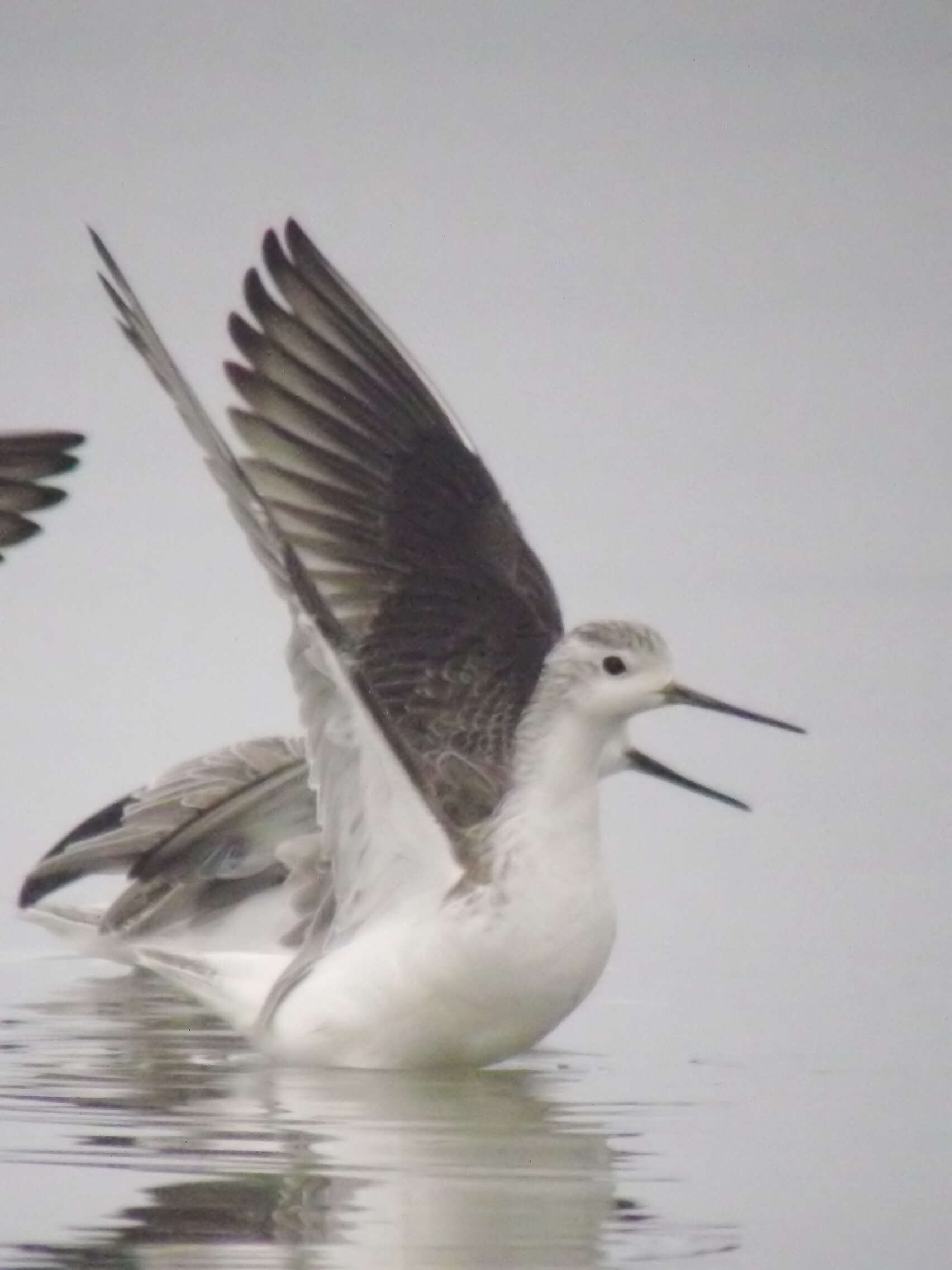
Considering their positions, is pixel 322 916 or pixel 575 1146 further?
pixel 322 916

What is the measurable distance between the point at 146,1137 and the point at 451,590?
3.05 metres

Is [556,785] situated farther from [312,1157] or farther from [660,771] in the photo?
[312,1157]

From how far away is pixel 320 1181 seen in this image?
7578 millimetres

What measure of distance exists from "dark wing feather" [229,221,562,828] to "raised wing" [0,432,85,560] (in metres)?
1.67

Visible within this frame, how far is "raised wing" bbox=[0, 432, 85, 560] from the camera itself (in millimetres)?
8953

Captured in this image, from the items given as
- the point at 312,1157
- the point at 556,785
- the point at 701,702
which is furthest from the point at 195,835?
the point at 312,1157

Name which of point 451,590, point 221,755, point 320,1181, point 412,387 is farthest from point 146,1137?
point 412,387

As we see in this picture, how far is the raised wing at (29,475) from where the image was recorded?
8.95 metres

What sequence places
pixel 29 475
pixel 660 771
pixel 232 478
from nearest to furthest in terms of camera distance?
1. pixel 232 478
2. pixel 29 475
3. pixel 660 771

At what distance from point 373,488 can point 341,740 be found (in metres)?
2.58

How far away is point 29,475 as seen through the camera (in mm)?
9039

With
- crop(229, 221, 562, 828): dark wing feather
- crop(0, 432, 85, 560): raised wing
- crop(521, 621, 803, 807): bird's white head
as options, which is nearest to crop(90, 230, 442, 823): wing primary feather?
crop(0, 432, 85, 560): raised wing

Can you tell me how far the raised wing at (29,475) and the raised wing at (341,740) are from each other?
43 centimetres

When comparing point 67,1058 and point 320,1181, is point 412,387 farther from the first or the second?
point 320,1181
